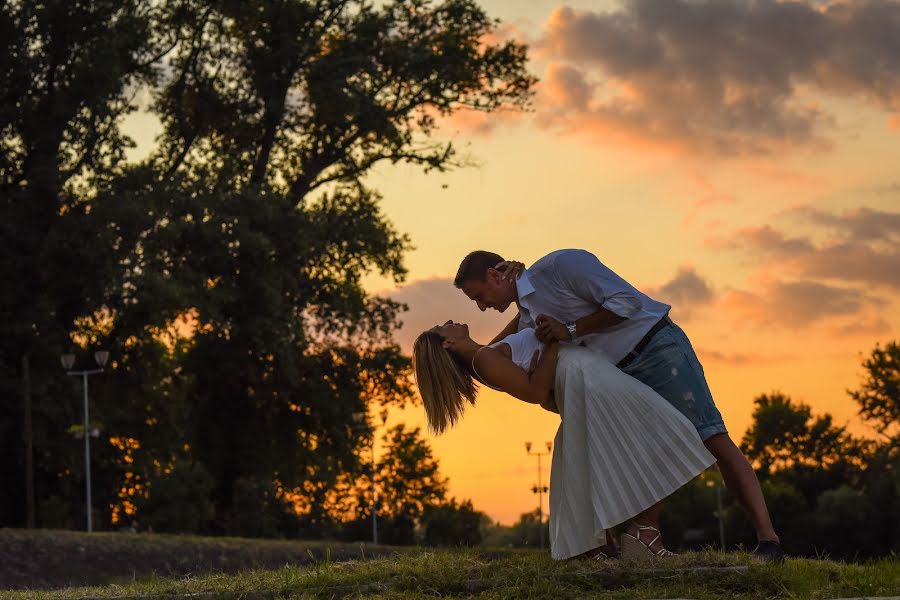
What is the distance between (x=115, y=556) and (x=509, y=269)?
13704 mm

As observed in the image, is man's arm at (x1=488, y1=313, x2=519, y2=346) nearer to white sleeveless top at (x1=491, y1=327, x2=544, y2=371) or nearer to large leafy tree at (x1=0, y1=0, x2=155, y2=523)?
white sleeveless top at (x1=491, y1=327, x2=544, y2=371)

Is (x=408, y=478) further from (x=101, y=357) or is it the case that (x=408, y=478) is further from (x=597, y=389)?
(x=597, y=389)

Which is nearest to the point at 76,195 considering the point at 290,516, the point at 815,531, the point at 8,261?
the point at 8,261

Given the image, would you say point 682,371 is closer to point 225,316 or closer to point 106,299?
point 106,299

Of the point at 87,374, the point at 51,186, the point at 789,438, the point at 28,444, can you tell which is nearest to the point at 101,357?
the point at 87,374

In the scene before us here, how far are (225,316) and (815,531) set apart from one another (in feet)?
136

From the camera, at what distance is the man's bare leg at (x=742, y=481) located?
8.31 m

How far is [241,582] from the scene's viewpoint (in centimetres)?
840

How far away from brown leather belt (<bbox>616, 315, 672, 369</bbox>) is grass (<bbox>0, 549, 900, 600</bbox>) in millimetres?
1266

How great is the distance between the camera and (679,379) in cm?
844

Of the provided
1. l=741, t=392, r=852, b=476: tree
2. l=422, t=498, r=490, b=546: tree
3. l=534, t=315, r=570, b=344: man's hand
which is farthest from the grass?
l=741, t=392, r=852, b=476: tree

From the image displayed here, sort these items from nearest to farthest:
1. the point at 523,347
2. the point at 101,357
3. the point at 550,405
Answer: the point at 523,347 < the point at 550,405 < the point at 101,357

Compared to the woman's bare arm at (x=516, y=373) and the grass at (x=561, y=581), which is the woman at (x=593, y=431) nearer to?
the woman's bare arm at (x=516, y=373)

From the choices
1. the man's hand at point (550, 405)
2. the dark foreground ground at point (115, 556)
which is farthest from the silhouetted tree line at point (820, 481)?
the man's hand at point (550, 405)
